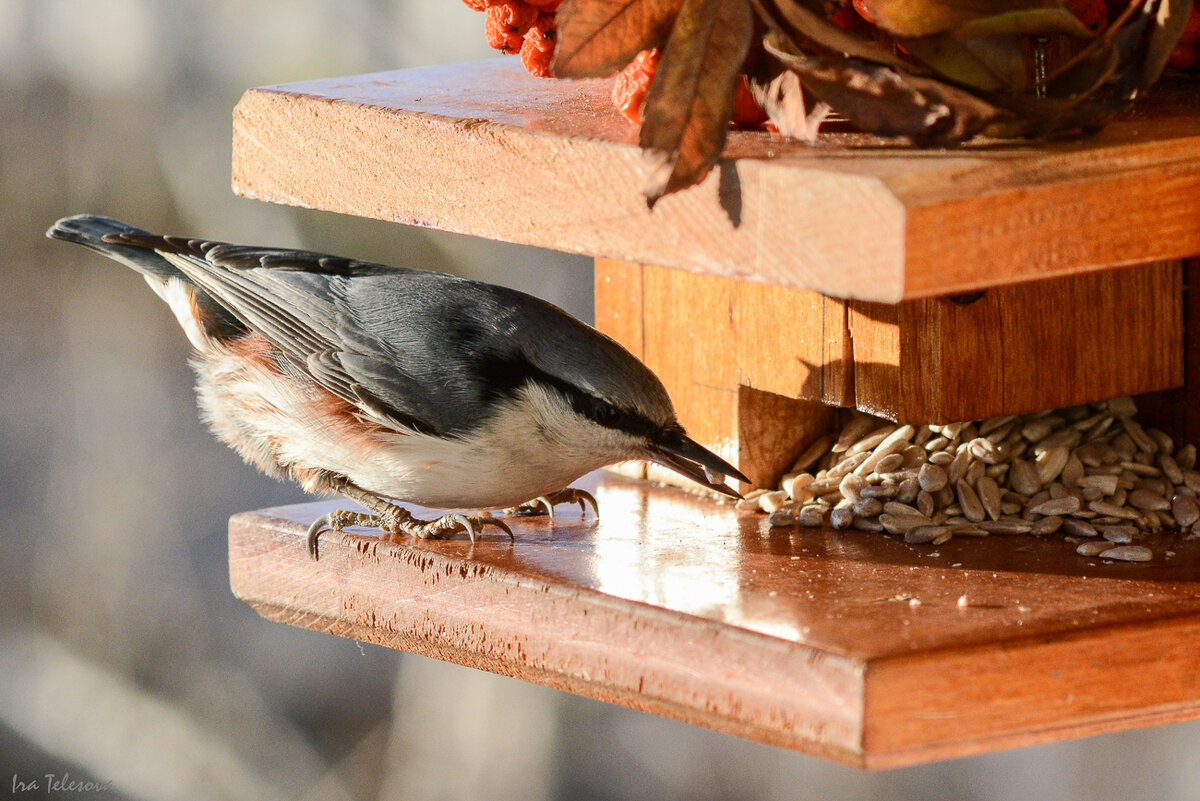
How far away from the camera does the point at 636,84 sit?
168 cm

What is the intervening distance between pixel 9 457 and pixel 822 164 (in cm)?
276

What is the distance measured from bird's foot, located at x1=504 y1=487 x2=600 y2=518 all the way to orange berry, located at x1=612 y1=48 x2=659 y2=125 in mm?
614

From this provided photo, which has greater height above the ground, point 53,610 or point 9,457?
point 9,457

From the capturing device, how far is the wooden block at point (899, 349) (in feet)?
6.70

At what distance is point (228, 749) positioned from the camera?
12.1ft

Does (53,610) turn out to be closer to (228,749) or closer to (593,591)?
(228,749)

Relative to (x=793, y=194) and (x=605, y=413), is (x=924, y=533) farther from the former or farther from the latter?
(x=793, y=194)

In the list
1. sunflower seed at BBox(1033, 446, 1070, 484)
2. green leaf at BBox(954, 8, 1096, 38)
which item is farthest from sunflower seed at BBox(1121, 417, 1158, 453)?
green leaf at BBox(954, 8, 1096, 38)

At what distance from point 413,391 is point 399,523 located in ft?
0.71

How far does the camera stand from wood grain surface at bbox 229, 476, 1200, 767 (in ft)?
4.97

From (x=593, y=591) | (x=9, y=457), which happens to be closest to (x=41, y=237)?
(x=9, y=457)

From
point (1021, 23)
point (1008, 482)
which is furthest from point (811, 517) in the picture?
point (1021, 23)

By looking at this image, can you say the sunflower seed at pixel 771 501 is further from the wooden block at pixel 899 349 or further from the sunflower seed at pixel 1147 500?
the sunflower seed at pixel 1147 500

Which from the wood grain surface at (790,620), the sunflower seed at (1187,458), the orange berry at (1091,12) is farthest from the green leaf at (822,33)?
the sunflower seed at (1187,458)
